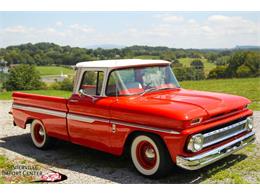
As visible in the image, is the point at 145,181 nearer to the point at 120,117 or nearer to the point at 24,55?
the point at 120,117

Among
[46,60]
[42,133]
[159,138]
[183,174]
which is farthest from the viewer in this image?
[46,60]

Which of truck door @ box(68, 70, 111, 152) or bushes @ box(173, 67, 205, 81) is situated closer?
truck door @ box(68, 70, 111, 152)

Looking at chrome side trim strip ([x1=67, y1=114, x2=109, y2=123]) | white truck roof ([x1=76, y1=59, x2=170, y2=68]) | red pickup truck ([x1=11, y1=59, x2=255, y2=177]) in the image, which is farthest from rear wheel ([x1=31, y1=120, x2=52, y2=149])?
white truck roof ([x1=76, y1=59, x2=170, y2=68])

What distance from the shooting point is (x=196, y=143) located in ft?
15.1

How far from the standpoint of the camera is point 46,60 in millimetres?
12703

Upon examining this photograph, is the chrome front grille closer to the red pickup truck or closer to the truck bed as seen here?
the red pickup truck

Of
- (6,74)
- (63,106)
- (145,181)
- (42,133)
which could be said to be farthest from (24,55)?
(145,181)

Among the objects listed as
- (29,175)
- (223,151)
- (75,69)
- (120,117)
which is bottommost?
(29,175)

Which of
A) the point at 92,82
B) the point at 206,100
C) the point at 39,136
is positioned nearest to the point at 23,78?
the point at 39,136

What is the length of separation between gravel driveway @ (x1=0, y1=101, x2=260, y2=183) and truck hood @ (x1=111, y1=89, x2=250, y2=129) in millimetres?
921

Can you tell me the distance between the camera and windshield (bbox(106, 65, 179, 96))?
5.67 m

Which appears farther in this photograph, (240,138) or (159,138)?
(240,138)

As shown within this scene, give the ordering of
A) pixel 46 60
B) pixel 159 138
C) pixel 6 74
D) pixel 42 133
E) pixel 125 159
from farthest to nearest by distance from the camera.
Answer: pixel 6 74, pixel 46 60, pixel 42 133, pixel 125 159, pixel 159 138

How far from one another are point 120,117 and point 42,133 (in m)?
2.63
